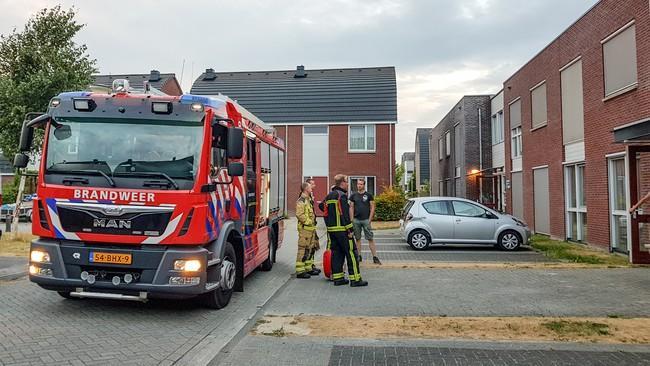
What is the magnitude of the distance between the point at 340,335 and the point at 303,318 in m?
0.84

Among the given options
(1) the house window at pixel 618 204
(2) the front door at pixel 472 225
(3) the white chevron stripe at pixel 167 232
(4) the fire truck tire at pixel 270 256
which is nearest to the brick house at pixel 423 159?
(2) the front door at pixel 472 225

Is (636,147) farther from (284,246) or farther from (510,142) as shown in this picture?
(510,142)

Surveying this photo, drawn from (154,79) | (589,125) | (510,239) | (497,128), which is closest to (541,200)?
(589,125)

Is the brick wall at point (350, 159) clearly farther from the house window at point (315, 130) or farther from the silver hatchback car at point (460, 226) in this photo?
the silver hatchback car at point (460, 226)

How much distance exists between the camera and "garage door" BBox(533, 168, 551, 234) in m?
17.3

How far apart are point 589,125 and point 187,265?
12.1 m

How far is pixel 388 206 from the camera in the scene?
2494 centimetres

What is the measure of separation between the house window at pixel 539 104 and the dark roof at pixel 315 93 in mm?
12457

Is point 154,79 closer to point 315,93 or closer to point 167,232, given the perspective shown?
point 315,93

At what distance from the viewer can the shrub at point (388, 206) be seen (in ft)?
81.7

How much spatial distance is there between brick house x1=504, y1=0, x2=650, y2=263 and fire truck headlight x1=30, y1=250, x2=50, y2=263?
366 inches

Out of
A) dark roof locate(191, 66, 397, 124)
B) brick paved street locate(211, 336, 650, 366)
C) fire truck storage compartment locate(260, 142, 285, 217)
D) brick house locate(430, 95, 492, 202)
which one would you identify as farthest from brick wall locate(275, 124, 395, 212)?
brick paved street locate(211, 336, 650, 366)

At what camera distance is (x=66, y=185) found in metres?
5.89

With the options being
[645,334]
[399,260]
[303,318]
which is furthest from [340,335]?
[399,260]
